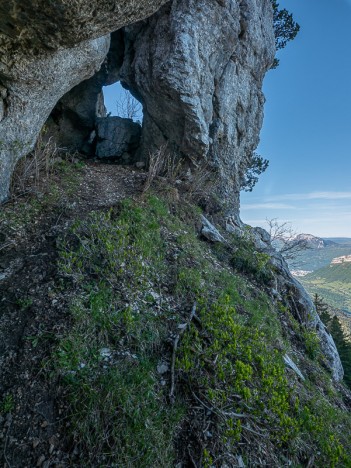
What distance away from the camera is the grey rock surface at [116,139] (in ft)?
33.1

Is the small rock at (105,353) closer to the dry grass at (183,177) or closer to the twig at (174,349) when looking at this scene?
the twig at (174,349)

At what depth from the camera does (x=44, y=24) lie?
13.7 feet

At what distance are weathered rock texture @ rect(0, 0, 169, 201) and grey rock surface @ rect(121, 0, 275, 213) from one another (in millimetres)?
2403

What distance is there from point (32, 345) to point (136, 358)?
133 cm

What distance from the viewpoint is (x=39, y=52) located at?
A: 493cm

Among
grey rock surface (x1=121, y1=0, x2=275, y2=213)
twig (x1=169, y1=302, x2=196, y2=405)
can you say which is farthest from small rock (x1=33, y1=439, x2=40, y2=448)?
grey rock surface (x1=121, y1=0, x2=275, y2=213)

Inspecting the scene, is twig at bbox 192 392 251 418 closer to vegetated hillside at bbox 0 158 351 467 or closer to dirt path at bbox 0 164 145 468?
vegetated hillside at bbox 0 158 351 467

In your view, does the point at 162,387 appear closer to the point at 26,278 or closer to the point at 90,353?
the point at 90,353

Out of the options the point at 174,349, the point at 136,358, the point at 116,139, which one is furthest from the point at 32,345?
the point at 116,139

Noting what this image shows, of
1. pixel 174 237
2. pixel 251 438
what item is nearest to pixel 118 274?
pixel 174 237

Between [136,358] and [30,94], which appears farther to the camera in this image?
[30,94]

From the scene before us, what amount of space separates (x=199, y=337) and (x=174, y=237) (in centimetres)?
269

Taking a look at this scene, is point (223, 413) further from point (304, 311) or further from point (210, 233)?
point (304, 311)

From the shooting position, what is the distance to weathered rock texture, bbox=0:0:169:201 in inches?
157
